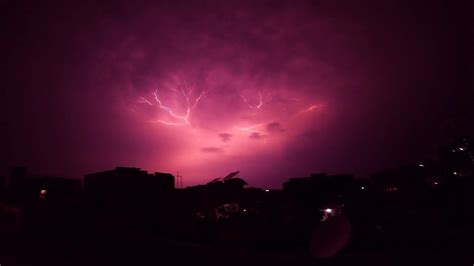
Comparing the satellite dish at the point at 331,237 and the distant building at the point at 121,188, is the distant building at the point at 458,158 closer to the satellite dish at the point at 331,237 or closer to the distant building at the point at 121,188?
the distant building at the point at 121,188

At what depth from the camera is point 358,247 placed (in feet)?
27.5

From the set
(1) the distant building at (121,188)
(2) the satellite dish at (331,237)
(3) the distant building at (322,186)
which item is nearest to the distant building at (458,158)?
(3) the distant building at (322,186)

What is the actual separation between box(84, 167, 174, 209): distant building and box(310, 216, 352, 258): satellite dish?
1304 cm

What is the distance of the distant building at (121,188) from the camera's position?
706 inches

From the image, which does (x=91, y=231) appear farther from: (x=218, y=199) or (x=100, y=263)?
(x=218, y=199)

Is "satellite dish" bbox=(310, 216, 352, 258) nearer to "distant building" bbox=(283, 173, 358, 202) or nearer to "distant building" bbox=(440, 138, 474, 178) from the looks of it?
"distant building" bbox=(283, 173, 358, 202)

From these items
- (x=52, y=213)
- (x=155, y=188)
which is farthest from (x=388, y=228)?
(x=155, y=188)

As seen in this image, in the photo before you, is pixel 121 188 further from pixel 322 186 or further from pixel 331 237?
pixel 331 237

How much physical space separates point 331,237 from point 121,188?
16.2 m

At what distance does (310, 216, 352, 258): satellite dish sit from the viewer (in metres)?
5.61

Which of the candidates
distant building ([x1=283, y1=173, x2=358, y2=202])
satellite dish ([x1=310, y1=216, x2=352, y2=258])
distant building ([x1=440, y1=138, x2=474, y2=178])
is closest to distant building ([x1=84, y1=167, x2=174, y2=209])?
distant building ([x1=283, y1=173, x2=358, y2=202])

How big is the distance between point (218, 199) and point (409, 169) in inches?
817

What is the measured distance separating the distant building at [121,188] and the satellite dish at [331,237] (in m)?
13.0

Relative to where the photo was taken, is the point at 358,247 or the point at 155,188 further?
the point at 155,188
